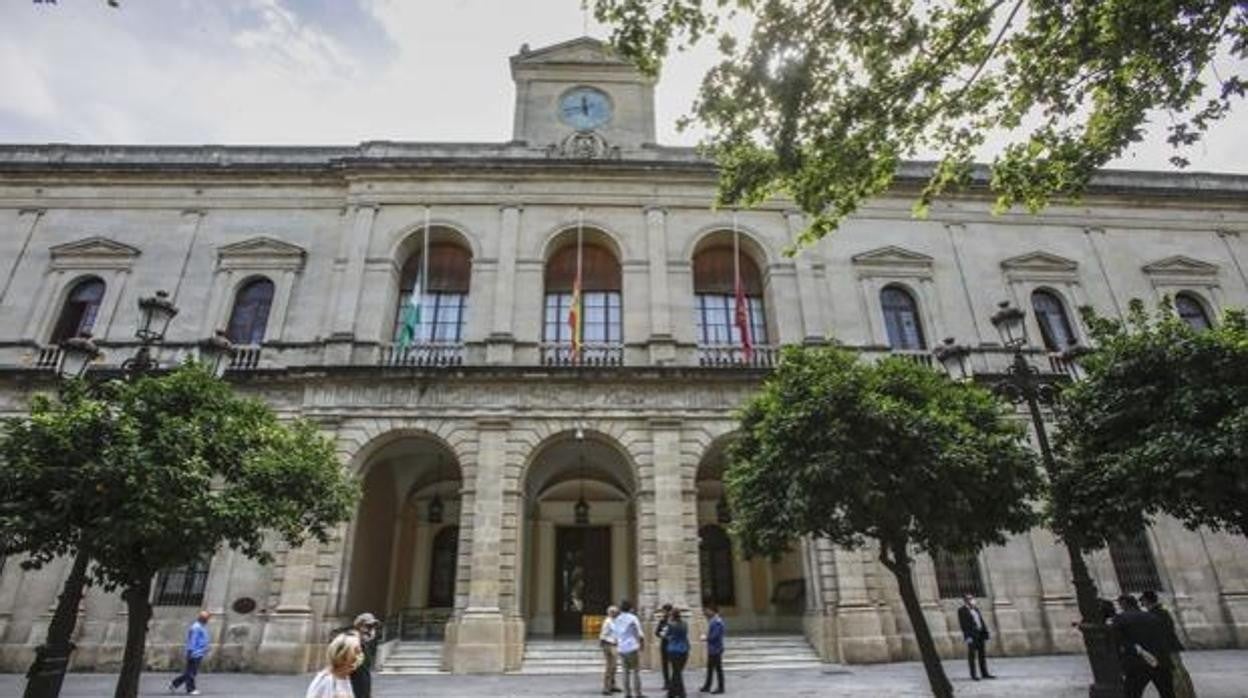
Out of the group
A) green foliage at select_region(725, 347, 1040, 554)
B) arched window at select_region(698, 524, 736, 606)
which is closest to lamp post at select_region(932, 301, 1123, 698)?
green foliage at select_region(725, 347, 1040, 554)

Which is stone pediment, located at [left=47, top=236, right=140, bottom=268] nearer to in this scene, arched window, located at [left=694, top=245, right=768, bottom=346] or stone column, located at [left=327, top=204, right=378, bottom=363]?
stone column, located at [left=327, top=204, right=378, bottom=363]

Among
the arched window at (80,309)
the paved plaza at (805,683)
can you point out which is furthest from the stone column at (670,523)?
the arched window at (80,309)

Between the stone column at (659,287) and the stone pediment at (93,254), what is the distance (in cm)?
1411

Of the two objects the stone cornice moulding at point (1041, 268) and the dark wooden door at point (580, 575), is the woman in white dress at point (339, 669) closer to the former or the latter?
the dark wooden door at point (580, 575)

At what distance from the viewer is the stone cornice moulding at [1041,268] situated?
61.5 ft

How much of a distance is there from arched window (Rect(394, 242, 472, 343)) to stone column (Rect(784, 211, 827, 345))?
29.8ft

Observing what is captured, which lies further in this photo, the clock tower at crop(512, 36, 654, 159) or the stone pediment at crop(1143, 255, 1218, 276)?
the clock tower at crop(512, 36, 654, 159)

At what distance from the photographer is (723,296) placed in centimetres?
1866

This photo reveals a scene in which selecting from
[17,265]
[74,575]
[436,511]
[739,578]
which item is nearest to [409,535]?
[436,511]

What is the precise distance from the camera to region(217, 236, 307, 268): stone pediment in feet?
58.2

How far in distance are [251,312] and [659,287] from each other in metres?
11.0

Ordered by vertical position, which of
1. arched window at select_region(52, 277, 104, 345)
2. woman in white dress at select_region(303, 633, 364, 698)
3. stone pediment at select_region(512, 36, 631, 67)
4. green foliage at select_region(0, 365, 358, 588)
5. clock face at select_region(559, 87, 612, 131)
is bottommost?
woman in white dress at select_region(303, 633, 364, 698)

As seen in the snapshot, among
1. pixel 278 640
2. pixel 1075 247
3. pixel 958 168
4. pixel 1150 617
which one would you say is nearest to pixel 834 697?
pixel 1150 617

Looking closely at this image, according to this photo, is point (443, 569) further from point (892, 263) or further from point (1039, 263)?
point (1039, 263)
